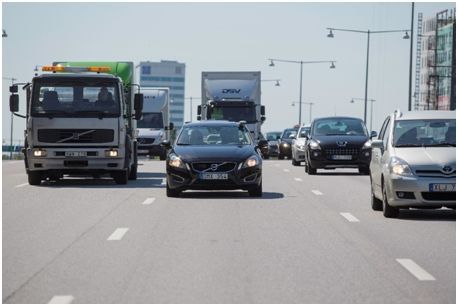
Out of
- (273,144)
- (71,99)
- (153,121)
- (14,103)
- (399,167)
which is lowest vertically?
(273,144)

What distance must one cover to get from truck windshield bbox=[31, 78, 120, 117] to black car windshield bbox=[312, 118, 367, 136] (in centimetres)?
1033

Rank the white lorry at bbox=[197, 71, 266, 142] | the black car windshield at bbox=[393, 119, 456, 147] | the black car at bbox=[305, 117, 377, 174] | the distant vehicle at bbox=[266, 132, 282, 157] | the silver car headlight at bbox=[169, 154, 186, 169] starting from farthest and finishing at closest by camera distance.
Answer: the distant vehicle at bbox=[266, 132, 282, 157], the white lorry at bbox=[197, 71, 266, 142], the black car at bbox=[305, 117, 377, 174], the silver car headlight at bbox=[169, 154, 186, 169], the black car windshield at bbox=[393, 119, 456, 147]

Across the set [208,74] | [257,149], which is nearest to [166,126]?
[208,74]

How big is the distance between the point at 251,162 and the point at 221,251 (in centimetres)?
1032

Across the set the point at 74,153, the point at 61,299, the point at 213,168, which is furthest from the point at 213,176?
the point at 61,299

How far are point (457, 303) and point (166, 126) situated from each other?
146ft

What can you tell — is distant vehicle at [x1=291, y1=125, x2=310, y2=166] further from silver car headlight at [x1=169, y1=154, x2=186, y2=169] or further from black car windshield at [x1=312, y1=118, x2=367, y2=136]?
silver car headlight at [x1=169, y1=154, x2=186, y2=169]

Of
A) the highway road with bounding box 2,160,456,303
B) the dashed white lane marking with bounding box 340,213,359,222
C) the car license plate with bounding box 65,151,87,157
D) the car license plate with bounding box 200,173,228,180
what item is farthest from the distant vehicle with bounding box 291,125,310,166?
the dashed white lane marking with bounding box 340,213,359,222

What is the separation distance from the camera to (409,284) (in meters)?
11.0

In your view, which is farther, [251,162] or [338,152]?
[338,152]

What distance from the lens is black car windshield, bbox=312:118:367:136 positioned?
38.3 m

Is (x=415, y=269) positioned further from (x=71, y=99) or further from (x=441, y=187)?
(x=71, y=99)

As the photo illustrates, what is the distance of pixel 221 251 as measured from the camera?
46.0ft

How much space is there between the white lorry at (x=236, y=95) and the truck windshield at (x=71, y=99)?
2207cm
